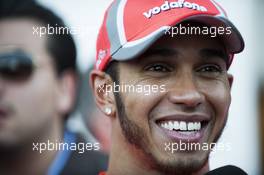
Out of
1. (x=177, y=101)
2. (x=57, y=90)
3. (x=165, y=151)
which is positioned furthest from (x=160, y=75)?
(x=57, y=90)

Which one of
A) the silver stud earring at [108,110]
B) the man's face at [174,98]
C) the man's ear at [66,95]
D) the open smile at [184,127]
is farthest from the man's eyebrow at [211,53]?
the man's ear at [66,95]

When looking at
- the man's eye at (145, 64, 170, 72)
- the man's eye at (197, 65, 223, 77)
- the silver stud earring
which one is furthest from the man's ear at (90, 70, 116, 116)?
the man's eye at (197, 65, 223, 77)

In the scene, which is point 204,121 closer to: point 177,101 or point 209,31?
point 177,101

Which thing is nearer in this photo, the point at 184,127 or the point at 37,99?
the point at 184,127

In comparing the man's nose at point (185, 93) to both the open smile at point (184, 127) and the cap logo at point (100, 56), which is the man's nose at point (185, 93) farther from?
the cap logo at point (100, 56)

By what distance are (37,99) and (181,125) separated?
0.43m

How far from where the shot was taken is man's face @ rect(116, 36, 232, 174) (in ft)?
3.91

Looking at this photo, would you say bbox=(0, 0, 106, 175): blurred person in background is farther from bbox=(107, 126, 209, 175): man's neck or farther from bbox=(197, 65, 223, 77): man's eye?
bbox=(197, 65, 223, 77): man's eye

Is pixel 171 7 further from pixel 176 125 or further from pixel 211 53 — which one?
pixel 176 125

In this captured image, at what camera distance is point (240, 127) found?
4.70ft

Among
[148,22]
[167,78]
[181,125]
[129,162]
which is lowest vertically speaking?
[129,162]

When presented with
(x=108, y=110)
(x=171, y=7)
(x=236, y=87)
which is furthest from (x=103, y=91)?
(x=236, y=87)

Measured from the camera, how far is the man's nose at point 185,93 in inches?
47.3

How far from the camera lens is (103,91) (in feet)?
4.17
